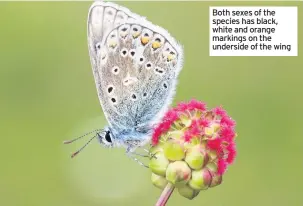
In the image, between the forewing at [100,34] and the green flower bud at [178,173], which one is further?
the forewing at [100,34]

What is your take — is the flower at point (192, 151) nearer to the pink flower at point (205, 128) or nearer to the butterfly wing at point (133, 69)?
the pink flower at point (205, 128)

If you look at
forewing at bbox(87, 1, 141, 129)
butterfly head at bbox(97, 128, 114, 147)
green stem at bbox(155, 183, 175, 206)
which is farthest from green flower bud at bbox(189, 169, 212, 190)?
forewing at bbox(87, 1, 141, 129)

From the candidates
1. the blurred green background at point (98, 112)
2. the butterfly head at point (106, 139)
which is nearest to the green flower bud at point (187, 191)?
the butterfly head at point (106, 139)

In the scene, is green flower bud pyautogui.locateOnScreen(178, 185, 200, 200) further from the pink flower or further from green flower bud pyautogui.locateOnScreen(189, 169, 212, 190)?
the pink flower

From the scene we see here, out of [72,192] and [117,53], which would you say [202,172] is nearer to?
[117,53]

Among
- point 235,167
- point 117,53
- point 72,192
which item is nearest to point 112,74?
point 117,53

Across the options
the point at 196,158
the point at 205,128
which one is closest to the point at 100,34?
the point at 205,128

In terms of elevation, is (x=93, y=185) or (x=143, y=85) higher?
(x=143, y=85)
